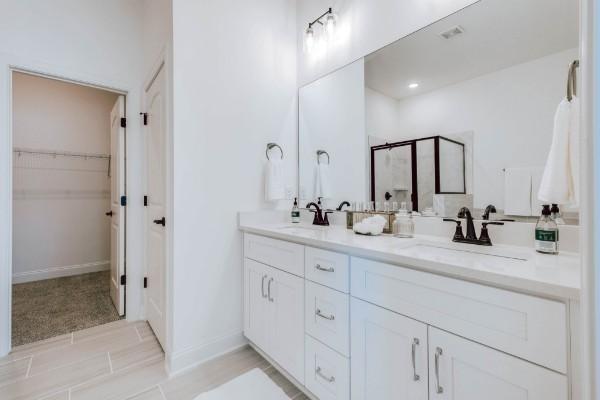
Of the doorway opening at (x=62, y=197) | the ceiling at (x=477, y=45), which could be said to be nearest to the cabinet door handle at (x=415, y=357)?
the ceiling at (x=477, y=45)

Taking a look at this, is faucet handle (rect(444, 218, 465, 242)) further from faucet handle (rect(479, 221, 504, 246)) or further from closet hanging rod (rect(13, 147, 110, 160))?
closet hanging rod (rect(13, 147, 110, 160))

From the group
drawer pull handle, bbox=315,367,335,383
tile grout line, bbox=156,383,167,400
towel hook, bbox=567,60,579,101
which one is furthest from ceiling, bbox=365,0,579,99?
tile grout line, bbox=156,383,167,400

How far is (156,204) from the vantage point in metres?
2.07

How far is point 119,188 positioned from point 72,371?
4.54 feet

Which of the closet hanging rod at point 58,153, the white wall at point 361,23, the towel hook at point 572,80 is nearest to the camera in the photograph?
the towel hook at point 572,80

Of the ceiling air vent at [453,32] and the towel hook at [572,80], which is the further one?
the ceiling air vent at [453,32]

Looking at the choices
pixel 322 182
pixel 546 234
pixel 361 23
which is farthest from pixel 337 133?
pixel 546 234

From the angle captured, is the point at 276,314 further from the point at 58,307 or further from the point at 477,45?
the point at 58,307

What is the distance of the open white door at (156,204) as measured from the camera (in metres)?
1.84

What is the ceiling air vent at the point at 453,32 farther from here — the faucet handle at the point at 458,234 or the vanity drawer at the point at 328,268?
the vanity drawer at the point at 328,268

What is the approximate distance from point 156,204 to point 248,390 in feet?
4.70

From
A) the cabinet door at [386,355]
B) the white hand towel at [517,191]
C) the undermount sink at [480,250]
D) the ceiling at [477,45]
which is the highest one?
the ceiling at [477,45]

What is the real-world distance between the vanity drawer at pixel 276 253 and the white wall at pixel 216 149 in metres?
0.16

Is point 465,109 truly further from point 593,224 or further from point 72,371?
point 72,371
